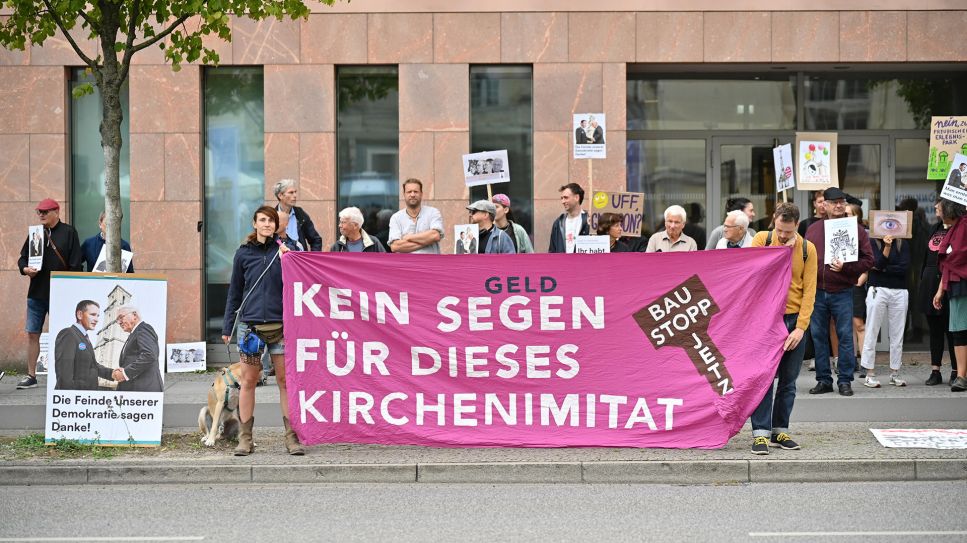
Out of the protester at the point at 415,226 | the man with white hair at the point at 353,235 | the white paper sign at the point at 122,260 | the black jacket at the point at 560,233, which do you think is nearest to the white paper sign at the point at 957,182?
the black jacket at the point at 560,233

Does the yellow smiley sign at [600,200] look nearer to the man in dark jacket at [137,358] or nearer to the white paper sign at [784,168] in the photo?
the white paper sign at [784,168]

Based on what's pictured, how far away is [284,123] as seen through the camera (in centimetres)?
1523

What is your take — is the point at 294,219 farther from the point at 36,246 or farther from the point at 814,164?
the point at 814,164

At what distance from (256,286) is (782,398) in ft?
14.4

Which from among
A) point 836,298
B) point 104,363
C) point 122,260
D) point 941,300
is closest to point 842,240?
point 836,298

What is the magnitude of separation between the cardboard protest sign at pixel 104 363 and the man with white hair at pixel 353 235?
2125mm

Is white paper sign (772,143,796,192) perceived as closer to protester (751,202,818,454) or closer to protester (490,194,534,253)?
protester (490,194,534,253)

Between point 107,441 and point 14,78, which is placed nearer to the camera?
point 107,441

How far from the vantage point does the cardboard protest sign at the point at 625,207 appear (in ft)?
44.3

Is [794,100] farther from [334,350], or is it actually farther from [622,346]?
[334,350]

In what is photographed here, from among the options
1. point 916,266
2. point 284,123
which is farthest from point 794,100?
point 284,123

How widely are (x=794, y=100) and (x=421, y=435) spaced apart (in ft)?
29.8

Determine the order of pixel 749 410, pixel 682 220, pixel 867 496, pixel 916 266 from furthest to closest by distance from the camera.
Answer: pixel 916 266
pixel 682 220
pixel 749 410
pixel 867 496

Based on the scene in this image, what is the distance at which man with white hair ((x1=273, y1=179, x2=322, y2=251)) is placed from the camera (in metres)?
11.7
